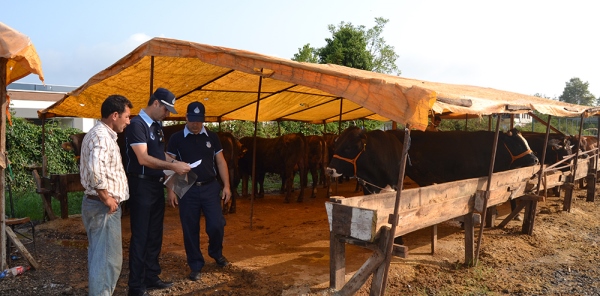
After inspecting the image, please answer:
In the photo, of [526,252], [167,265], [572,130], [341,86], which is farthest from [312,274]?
[572,130]

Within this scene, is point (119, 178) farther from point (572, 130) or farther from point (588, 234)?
point (572, 130)

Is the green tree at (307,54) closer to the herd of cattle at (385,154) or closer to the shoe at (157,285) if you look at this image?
the herd of cattle at (385,154)

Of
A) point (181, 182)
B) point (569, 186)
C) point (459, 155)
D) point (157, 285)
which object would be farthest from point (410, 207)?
point (569, 186)

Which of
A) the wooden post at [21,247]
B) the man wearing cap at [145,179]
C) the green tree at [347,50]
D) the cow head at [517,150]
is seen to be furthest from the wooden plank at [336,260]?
the green tree at [347,50]

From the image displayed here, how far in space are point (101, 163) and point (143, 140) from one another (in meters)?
0.63

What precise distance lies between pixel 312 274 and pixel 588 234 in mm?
5945

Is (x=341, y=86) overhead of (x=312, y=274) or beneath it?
overhead

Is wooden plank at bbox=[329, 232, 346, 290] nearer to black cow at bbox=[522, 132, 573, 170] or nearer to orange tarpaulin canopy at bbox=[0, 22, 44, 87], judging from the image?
orange tarpaulin canopy at bbox=[0, 22, 44, 87]

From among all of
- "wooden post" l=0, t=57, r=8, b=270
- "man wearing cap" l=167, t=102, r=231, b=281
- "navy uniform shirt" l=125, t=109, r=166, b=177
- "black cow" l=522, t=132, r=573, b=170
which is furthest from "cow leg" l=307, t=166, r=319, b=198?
"wooden post" l=0, t=57, r=8, b=270

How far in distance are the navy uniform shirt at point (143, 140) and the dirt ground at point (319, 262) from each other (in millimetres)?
1408

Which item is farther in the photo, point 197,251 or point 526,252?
point 526,252

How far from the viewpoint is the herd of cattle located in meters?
7.30

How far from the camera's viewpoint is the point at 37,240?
722 cm

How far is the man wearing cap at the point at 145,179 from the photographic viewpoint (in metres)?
4.38
